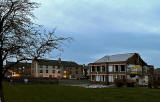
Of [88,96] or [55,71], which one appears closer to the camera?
[88,96]

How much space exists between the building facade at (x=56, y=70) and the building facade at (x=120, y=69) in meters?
38.6

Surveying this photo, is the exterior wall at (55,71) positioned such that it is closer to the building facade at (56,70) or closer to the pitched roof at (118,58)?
the building facade at (56,70)

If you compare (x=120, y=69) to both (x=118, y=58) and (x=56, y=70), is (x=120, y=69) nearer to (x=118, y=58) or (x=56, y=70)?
(x=118, y=58)

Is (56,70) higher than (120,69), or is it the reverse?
(120,69)

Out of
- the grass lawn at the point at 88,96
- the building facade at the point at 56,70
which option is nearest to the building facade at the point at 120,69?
the grass lawn at the point at 88,96

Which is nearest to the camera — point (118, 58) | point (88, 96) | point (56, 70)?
point (88, 96)

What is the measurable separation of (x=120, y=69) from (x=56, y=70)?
52.2m

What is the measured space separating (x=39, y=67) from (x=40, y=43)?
89.1 m

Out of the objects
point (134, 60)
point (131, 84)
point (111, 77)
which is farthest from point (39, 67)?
point (131, 84)

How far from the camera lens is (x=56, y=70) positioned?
104m

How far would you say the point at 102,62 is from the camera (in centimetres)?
6475

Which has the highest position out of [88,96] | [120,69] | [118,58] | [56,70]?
[118,58]

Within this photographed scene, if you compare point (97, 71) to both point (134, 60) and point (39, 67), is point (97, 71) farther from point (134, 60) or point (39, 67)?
point (39, 67)

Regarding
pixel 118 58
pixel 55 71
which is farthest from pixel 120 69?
pixel 55 71
